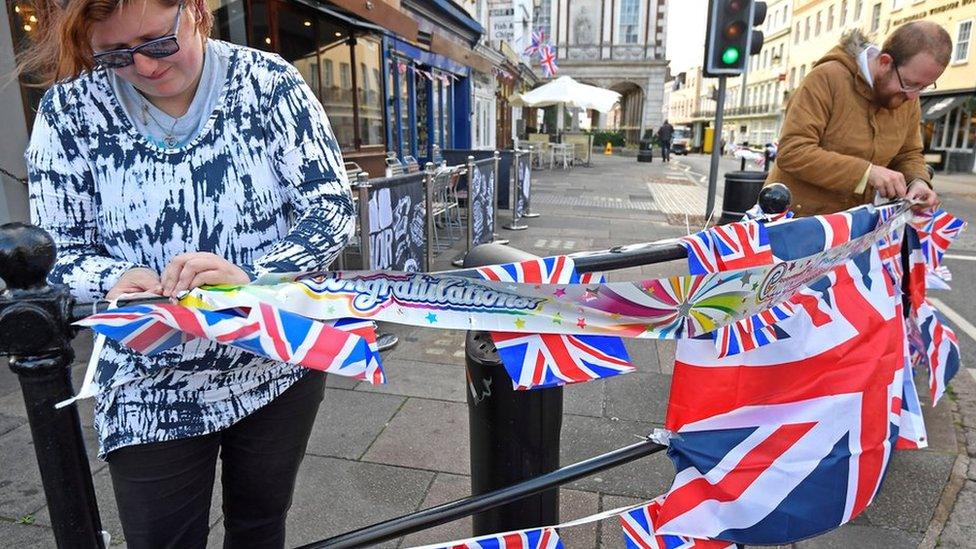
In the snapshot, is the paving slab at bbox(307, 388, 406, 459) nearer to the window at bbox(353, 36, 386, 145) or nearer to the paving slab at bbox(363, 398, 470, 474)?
the paving slab at bbox(363, 398, 470, 474)

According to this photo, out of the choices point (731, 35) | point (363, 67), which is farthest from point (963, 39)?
point (363, 67)

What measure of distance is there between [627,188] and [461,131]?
5.04 metres

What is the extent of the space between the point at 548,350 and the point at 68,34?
3.59 ft

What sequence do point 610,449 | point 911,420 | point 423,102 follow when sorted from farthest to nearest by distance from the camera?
point 423,102 → point 610,449 → point 911,420

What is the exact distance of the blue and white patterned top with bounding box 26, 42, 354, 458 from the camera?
1.19 metres

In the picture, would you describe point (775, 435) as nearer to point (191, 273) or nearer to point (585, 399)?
point (191, 273)

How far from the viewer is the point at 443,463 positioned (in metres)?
2.92

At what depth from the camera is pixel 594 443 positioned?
123 inches

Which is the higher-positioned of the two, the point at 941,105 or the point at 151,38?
the point at 941,105

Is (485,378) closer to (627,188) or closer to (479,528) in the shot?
(479,528)

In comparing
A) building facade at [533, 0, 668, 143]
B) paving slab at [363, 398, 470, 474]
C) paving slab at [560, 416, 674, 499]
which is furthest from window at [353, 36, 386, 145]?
building facade at [533, 0, 668, 143]

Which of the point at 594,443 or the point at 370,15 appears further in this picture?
the point at 370,15

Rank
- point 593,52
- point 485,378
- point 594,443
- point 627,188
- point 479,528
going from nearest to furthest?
point 485,378 < point 479,528 < point 594,443 < point 627,188 < point 593,52

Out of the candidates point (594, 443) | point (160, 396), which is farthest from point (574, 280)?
point (594, 443)
